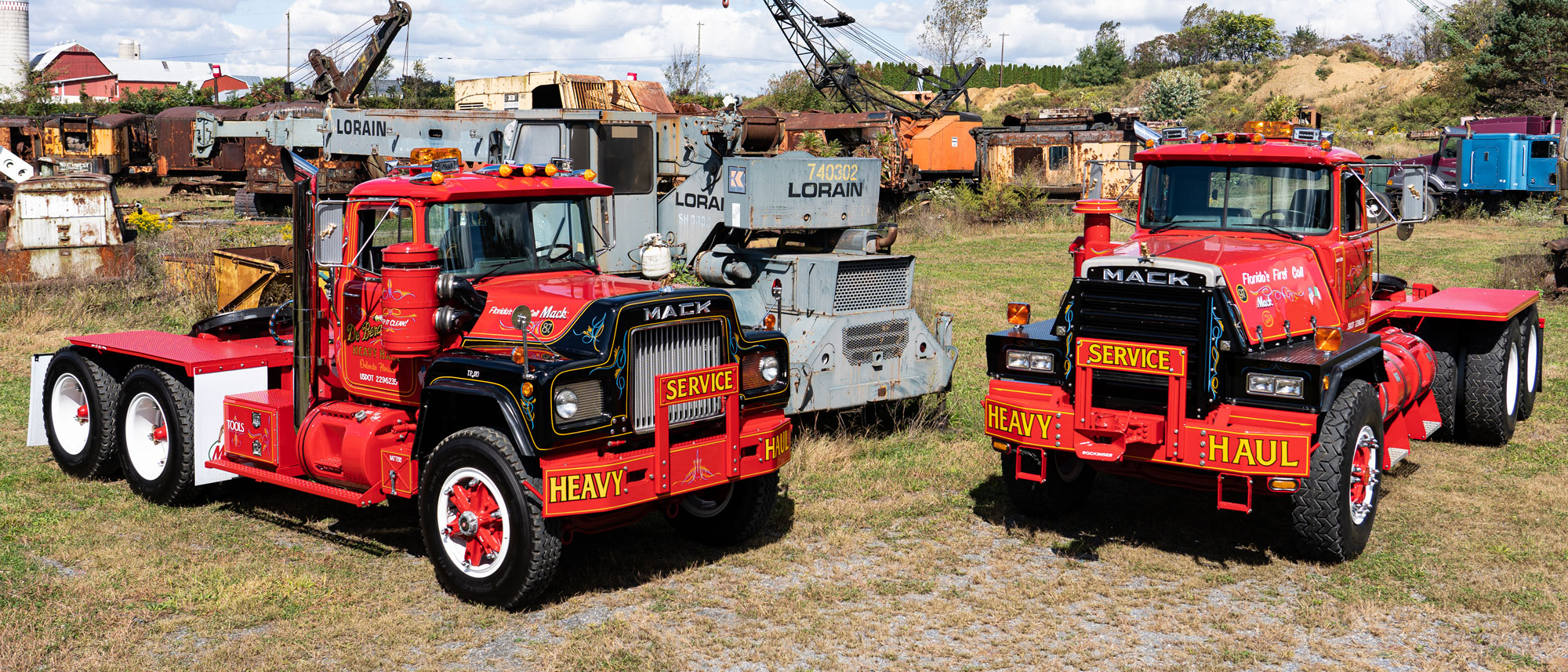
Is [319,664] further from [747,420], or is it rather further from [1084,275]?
[1084,275]

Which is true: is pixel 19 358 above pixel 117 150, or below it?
below

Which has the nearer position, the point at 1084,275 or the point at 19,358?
the point at 1084,275

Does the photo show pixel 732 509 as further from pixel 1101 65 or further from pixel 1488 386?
pixel 1101 65

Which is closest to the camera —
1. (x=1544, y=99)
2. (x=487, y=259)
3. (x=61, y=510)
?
(x=487, y=259)

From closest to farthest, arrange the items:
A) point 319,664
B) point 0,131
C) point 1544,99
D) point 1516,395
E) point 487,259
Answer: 1. point 319,664
2. point 487,259
3. point 1516,395
4. point 0,131
5. point 1544,99

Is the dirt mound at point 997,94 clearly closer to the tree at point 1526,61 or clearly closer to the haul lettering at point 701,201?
the tree at point 1526,61

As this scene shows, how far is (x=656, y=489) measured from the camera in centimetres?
664

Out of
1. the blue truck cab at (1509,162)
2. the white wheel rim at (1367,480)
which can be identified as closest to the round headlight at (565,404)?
the white wheel rim at (1367,480)

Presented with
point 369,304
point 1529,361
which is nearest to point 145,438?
point 369,304

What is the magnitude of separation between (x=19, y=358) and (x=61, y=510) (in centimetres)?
586

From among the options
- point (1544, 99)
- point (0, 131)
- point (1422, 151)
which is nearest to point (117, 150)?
point (0, 131)

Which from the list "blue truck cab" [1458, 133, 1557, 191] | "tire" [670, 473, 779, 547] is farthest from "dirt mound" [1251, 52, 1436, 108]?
"tire" [670, 473, 779, 547]

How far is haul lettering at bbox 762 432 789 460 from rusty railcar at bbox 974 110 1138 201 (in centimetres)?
2745

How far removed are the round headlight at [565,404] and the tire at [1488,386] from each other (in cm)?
794
